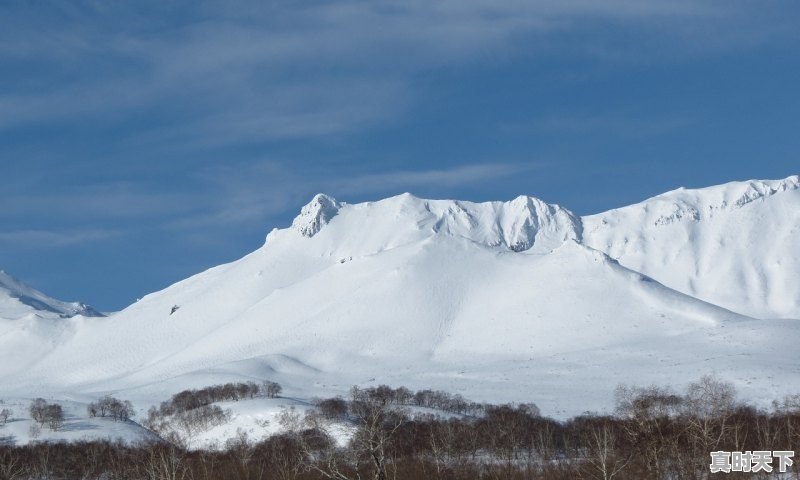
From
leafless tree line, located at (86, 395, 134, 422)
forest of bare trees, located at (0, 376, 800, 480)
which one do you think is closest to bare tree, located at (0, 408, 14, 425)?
leafless tree line, located at (86, 395, 134, 422)

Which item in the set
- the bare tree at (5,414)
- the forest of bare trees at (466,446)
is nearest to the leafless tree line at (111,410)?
the bare tree at (5,414)

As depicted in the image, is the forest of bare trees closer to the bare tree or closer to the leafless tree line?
the leafless tree line

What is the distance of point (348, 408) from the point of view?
15088 cm

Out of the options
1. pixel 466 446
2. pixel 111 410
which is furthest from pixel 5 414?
pixel 466 446

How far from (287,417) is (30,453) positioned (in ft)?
103

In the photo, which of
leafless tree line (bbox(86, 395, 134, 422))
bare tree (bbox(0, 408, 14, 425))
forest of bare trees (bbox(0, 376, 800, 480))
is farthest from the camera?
leafless tree line (bbox(86, 395, 134, 422))

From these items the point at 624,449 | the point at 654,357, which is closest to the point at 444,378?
the point at 654,357

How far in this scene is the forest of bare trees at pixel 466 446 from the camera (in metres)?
80.7

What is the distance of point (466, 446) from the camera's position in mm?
111188

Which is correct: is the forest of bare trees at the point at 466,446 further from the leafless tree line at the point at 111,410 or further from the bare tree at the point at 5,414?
the bare tree at the point at 5,414

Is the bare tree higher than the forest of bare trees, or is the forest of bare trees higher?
the bare tree

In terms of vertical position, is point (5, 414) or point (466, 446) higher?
point (5, 414)

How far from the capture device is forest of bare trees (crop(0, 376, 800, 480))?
80.7 meters

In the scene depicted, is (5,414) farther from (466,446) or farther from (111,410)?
(466,446)
